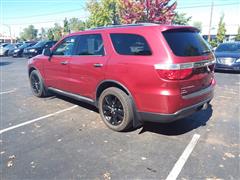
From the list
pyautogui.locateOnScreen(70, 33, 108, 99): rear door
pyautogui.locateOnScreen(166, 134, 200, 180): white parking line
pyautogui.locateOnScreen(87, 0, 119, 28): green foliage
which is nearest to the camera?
pyautogui.locateOnScreen(166, 134, 200, 180): white parking line

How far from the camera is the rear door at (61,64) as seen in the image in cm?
537

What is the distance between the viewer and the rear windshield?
11.9ft

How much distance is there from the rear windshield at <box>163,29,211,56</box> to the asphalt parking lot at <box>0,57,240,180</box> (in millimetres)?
1515

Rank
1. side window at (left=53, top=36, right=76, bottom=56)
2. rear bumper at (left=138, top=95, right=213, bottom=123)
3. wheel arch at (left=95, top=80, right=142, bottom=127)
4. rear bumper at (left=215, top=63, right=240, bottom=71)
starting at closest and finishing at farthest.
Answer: rear bumper at (left=138, top=95, right=213, bottom=123) < wheel arch at (left=95, top=80, right=142, bottom=127) < side window at (left=53, top=36, right=76, bottom=56) < rear bumper at (left=215, top=63, right=240, bottom=71)

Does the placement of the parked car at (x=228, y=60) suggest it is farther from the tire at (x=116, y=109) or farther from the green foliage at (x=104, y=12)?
the green foliage at (x=104, y=12)

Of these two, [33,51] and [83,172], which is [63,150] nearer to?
[83,172]

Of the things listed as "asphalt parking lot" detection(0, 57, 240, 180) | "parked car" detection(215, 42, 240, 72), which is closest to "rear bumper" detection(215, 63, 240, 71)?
"parked car" detection(215, 42, 240, 72)

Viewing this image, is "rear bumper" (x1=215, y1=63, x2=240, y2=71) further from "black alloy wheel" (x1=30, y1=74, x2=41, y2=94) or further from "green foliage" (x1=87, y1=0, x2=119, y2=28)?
"green foliage" (x1=87, y1=0, x2=119, y2=28)

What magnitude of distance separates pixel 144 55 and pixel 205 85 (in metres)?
1.27

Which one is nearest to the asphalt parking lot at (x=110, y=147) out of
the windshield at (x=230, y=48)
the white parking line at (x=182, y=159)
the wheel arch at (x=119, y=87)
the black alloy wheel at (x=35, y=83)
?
the white parking line at (x=182, y=159)

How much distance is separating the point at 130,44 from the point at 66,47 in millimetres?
2128

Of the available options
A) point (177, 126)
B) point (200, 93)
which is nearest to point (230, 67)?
point (177, 126)

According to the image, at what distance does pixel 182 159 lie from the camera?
3.40 metres

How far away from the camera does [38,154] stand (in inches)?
141
